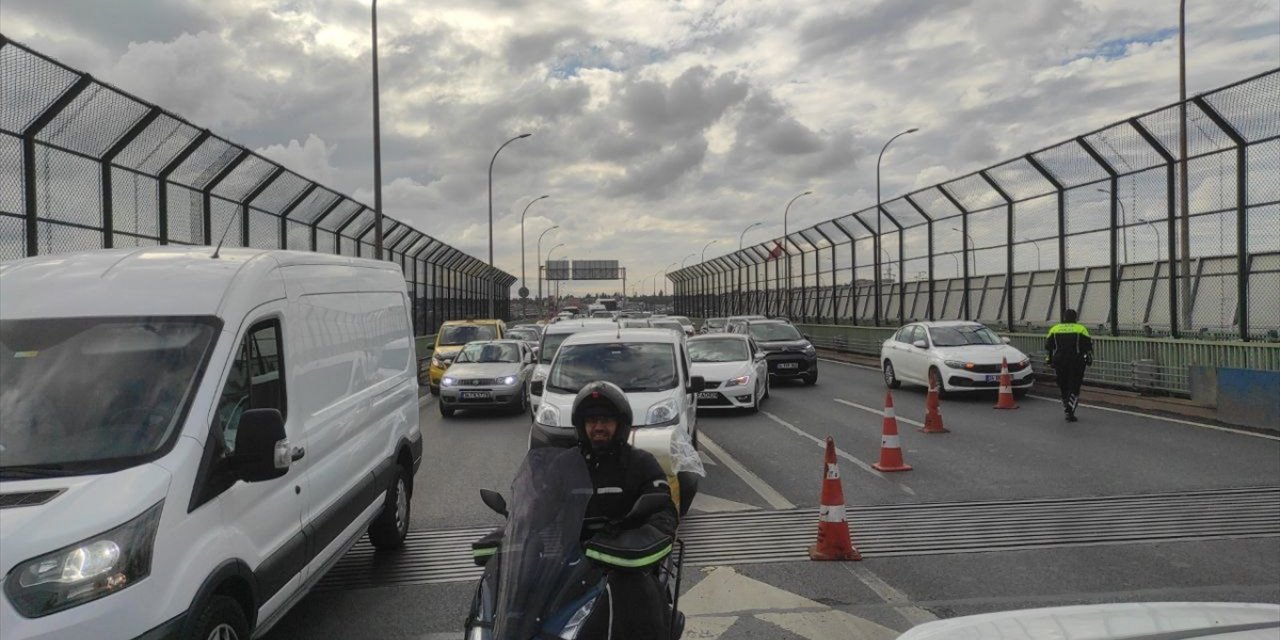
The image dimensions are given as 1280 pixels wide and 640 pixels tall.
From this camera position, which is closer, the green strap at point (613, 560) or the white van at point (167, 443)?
the white van at point (167, 443)

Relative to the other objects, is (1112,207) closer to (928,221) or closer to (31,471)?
(928,221)

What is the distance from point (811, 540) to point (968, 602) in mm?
1695

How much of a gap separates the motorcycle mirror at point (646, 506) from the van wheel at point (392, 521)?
3342 millimetres

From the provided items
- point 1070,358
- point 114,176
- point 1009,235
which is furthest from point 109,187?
point 1009,235

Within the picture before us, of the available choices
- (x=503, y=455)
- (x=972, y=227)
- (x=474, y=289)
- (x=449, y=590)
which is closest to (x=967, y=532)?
(x=449, y=590)

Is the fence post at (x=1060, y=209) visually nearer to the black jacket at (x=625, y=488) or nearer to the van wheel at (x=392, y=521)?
the van wheel at (x=392, y=521)

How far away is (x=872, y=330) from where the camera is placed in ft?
99.9

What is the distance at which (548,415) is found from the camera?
934 centimetres

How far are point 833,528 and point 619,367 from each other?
174 inches

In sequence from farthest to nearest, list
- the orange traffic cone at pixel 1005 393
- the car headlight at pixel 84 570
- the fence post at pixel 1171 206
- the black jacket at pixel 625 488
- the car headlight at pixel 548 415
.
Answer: the fence post at pixel 1171 206 → the orange traffic cone at pixel 1005 393 → the car headlight at pixel 548 415 → the black jacket at pixel 625 488 → the car headlight at pixel 84 570

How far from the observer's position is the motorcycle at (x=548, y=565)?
115 inches

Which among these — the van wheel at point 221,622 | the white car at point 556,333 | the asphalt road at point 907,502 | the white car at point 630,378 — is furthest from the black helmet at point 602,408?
the white car at point 556,333

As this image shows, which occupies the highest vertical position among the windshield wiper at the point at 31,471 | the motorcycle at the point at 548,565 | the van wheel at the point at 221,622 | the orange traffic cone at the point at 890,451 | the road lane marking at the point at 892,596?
the windshield wiper at the point at 31,471

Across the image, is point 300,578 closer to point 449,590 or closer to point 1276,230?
point 449,590
